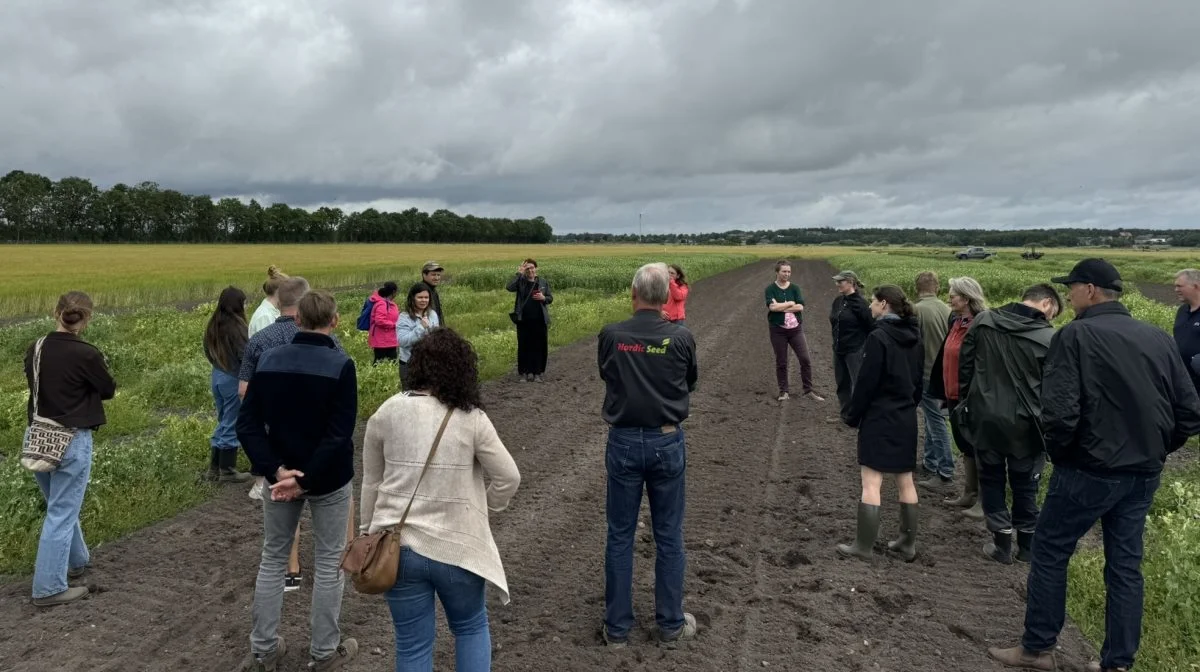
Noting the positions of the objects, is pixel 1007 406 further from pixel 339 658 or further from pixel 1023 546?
pixel 339 658

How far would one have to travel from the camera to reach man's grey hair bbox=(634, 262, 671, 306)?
3.89 meters

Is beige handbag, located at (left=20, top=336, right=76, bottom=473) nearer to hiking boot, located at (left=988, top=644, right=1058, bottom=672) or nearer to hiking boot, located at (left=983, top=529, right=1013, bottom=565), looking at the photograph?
hiking boot, located at (left=988, top=644, right=1058, bottom=672)

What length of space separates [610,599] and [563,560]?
1.05 meters

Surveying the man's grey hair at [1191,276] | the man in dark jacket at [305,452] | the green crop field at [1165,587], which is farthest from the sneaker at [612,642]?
the man's grey hair at [1191,276]

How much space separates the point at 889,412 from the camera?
501 centimetres

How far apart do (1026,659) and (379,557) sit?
3584mm

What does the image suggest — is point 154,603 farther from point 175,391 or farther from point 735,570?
point 175,391

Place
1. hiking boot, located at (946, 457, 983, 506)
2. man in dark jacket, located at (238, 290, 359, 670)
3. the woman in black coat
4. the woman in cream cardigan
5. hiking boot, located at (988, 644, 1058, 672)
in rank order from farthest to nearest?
hiking boot, located at (946, 457, 983, 506) < the woman in black coat < hiking boot, located at (988, 644, 1058, 672) < man in dark jacket, located at (238, 290, 359, 670) < the woman in cream cardigan

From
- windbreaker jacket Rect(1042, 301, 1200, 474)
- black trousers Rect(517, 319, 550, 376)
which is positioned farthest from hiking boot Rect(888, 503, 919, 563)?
black trousers Rect(517, 319, 550, 376)

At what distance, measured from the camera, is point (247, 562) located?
4910mm

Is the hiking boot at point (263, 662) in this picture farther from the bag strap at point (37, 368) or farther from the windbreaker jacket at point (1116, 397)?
the windbreaker jacket at point (1116, 397)

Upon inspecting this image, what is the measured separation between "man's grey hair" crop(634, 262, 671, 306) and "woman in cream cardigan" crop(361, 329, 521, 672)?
1365mm

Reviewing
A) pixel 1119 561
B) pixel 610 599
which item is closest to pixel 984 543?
pixel 1119 561

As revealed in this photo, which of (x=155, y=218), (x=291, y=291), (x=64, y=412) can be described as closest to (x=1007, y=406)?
(x=291, y=291)
